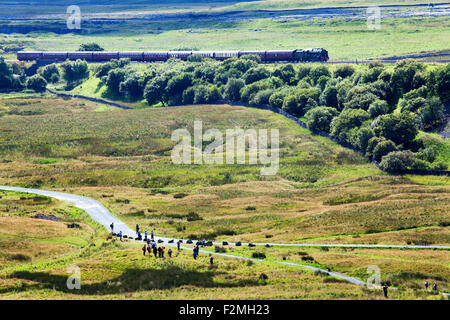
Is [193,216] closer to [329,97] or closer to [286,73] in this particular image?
[329,97]

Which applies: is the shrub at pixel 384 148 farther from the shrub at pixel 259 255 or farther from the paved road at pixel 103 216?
the shrub at pixel 259 255

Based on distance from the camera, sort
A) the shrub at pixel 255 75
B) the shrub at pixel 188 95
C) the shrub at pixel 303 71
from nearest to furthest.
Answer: the shrub at pixel 303 71 < the shrub at pixel 255 75 < the shrub at pixel 188 95

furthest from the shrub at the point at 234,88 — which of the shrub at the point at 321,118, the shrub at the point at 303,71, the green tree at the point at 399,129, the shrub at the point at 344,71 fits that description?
the green tree at the point at 399,129

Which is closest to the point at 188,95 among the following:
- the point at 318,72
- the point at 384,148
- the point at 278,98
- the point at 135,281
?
the point at 278,98

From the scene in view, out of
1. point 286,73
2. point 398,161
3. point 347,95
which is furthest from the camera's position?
point 286,73

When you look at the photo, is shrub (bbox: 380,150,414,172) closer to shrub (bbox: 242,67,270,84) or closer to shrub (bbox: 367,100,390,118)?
shrub (bbox: 367,100,390,118)

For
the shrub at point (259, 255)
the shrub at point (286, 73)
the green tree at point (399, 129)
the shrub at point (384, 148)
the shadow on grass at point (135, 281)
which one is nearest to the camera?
the shadow on grass at point (135, 281)
